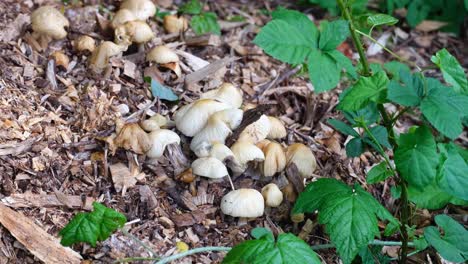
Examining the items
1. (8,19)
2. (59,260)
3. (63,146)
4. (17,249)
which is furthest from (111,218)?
(8,19)

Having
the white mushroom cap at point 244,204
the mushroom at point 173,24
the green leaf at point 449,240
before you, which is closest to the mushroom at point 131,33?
the mushroom at point 173,24

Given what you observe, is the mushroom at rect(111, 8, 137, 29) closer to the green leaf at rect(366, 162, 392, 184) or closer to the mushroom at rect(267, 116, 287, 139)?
the mushroom at rect(267, 116, 287, 139)

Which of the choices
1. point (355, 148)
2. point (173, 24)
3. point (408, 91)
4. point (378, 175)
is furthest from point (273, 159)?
point (173, 24)

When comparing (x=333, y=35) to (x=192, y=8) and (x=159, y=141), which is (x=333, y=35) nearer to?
(x=159, y=141)

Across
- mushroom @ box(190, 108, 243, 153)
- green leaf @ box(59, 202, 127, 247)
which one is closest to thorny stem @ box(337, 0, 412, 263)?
mushroom @ box(190, 108, 243, 153)

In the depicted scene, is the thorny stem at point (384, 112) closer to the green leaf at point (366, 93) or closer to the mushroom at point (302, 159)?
the green leaf at point (366, 93)

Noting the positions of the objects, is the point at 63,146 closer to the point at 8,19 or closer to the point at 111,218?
the point at 111,218
